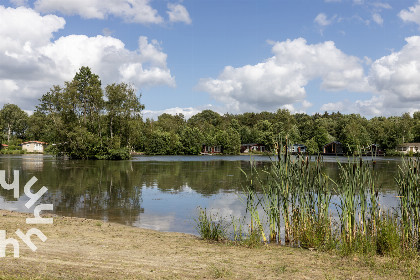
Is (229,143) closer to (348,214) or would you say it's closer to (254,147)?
(254,147)

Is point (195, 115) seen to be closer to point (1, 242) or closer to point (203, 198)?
point (203, 198)

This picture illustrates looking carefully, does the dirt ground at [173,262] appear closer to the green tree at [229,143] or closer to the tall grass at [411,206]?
the tall grass at [411,206]

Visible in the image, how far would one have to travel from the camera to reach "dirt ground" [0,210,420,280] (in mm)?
5691

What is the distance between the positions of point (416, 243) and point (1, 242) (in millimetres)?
9167

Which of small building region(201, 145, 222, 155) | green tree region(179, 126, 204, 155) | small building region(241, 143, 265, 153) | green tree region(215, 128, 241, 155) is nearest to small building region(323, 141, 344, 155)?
small building region(241, 143, 265, 153)

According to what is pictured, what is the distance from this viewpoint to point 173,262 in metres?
6.54

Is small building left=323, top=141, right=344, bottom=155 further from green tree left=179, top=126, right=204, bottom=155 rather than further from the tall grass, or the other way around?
the tall grass

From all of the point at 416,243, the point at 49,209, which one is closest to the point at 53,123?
the point at 49,209

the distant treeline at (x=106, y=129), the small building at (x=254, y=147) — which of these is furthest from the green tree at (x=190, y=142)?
the small building at (x=254, y=147)

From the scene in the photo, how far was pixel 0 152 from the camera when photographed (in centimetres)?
8906

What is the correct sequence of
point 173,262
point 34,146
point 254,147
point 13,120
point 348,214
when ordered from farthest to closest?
point 13,120
point 254,147
point 34,146
point 348,214
point 173,262

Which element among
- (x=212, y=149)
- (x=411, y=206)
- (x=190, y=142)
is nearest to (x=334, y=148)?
(x=212, y=149)

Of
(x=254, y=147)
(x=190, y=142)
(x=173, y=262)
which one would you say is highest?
(x=190, y=142)

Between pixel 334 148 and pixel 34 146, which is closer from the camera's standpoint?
pixel 334 148
